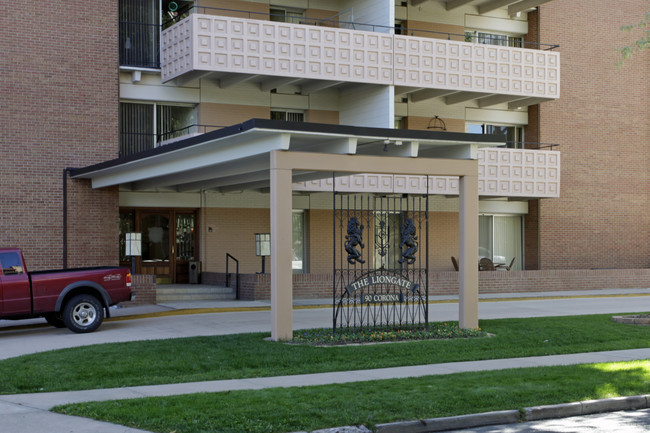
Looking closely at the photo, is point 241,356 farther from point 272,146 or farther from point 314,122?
point 314,122

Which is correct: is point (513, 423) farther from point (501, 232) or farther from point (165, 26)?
point (501, 232)

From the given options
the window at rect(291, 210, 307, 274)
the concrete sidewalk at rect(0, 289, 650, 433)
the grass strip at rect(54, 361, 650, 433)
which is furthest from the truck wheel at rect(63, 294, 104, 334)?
the window at rect(291, 210, 307, 274)

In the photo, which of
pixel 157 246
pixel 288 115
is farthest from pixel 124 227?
Answer: pixel 288 115

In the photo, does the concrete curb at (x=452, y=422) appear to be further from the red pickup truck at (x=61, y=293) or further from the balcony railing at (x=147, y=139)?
the balcony railing at (x=147, y=139)

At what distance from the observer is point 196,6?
24.5 m

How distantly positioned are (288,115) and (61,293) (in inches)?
496

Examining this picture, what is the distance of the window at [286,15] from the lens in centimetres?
2767

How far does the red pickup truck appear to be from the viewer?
55.2 ft

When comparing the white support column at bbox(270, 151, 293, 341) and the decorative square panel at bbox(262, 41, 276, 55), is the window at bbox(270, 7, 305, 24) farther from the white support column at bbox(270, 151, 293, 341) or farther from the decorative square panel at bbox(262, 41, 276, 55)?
the white support column at bbox(270, 151, 293, 341)

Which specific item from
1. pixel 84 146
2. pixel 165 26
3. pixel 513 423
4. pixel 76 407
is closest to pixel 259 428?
pixel 76 407

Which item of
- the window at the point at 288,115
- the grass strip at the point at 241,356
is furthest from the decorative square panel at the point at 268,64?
the grass strip at the point at 241,356

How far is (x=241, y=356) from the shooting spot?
13.7 m

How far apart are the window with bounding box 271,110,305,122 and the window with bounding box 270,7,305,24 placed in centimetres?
293

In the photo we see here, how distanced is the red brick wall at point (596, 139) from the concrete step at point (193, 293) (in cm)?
1296
